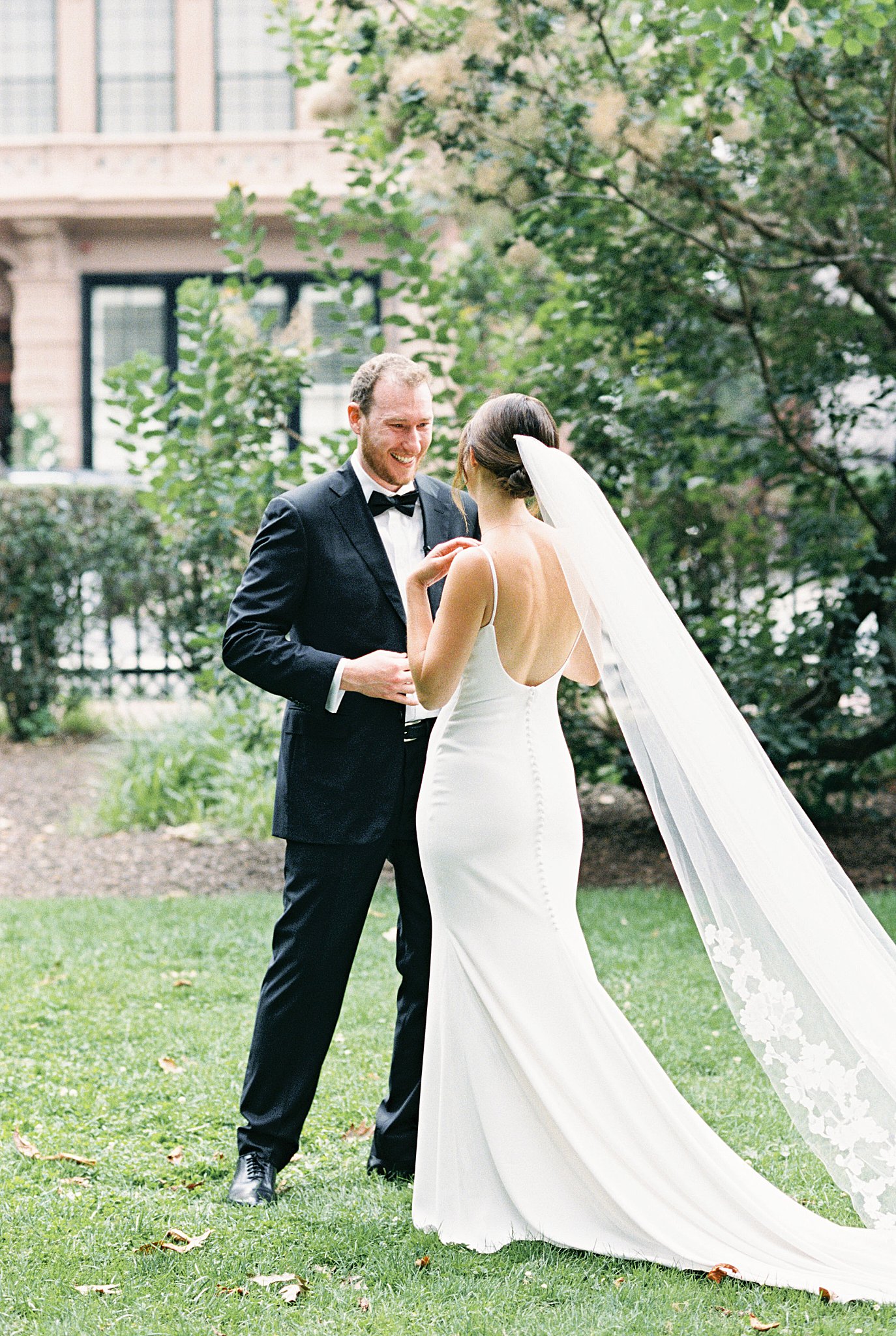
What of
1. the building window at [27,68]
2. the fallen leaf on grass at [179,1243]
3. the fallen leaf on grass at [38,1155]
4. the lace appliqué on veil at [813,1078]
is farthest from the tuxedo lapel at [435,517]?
the building window at [27,68]

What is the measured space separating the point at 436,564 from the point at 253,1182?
168 cm

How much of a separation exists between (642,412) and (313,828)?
3930mm

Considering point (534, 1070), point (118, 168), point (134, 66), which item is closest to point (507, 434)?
point (534, 1070)

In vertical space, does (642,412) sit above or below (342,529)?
above

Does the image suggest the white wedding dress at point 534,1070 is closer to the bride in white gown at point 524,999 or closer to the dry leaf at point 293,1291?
the bride in white gown at point 524,999

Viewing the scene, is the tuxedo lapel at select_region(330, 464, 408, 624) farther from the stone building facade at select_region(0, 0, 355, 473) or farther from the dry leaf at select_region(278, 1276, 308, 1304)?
the stone building facade at select_region(0, 0, 355, 473)

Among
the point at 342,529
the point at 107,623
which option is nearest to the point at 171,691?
the point at 107,623

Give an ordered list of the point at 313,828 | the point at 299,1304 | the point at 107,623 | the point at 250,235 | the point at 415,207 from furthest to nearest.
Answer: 1. the point at 107,623
2. the point at 415,207
3. the point at 250,235
4. the point at 313,828
5. the point at 299,1304

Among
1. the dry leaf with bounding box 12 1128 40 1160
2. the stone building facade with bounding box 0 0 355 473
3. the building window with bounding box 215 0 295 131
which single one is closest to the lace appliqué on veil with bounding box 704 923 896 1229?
the dry leaf with bounding box 12 1128 40 1160

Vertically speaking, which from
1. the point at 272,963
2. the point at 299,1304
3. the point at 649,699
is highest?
the point at 649,699

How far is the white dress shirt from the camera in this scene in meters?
3.83

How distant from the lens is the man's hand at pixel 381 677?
140 inches

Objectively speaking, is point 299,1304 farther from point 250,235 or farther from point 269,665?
point 250,235

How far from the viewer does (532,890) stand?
11.1 ft
